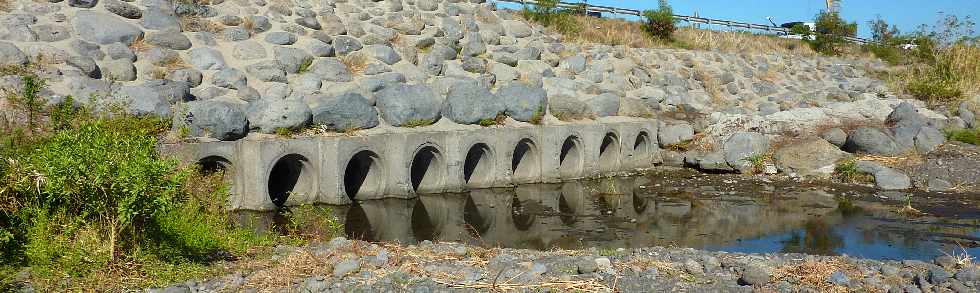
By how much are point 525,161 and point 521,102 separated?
1366 millimetres

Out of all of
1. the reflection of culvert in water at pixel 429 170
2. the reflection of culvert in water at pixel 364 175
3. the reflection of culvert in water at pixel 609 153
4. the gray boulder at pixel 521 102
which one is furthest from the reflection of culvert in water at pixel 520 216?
the reflection of culvert in water at pixel 609 153

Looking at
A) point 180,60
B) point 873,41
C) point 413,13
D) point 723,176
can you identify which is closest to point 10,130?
point 180,60

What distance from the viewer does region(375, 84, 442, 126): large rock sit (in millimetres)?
16125

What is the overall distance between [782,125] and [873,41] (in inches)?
891

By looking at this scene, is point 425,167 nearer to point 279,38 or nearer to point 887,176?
point 279,38

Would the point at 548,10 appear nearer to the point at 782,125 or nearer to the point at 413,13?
the point at 413,13

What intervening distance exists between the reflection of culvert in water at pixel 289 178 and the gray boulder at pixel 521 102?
17.0 feet

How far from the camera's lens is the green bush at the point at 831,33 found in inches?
1453

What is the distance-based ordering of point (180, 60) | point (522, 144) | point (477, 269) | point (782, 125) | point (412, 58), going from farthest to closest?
point (782, 125), point (412, 58), point (522, 144), point (180, 60), point (477, 269)

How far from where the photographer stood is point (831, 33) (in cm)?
3756

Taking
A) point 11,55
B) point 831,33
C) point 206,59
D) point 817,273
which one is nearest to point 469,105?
point 206,59

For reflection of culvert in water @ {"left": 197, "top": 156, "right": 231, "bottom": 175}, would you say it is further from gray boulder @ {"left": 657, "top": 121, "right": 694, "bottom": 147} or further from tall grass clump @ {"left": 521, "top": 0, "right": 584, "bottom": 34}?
tall grass clump @ {"left": 521, "top": 0, "right": 584, "bottom": 34}

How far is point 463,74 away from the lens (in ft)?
65.3

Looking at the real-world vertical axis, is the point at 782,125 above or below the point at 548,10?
below
